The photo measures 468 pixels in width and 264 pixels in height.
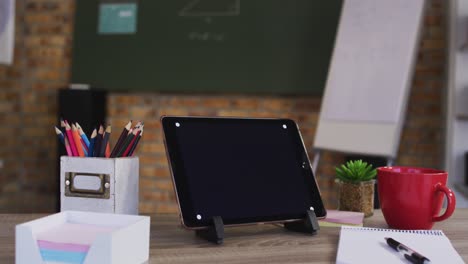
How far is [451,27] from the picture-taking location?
2.68 meters

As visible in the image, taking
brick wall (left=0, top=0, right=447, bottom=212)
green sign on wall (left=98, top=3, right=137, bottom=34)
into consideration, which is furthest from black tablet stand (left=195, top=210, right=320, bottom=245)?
green sign on wall (left=98, top=3, right=137, bottom=34)

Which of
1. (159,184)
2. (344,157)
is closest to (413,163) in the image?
(344,157)

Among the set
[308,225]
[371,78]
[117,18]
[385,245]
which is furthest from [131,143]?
[117,18]

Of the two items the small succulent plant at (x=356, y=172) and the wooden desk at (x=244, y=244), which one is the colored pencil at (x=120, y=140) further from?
the small succulent plant at (x=356, y=172)

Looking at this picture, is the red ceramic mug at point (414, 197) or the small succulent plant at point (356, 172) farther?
the small succulent plant at point (356, 172)

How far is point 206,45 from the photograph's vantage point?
3.18 m

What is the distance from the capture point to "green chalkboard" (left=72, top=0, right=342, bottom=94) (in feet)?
10.0

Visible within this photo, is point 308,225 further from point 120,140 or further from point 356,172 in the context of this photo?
point 120,140

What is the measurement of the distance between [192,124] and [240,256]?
11.2 inches

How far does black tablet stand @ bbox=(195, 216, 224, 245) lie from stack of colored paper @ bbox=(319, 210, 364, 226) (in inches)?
9.8

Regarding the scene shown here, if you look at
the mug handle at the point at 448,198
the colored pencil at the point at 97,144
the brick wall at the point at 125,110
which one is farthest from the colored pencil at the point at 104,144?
the brick wall at the point at 125,110

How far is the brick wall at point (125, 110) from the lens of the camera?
300cm

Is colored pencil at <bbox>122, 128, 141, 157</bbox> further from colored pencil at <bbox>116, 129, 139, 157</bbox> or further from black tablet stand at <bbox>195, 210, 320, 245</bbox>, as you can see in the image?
black tablet stand at <bbox>195, 210, 320, 245</bbox>

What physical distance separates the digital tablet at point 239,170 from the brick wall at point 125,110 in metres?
2.01
